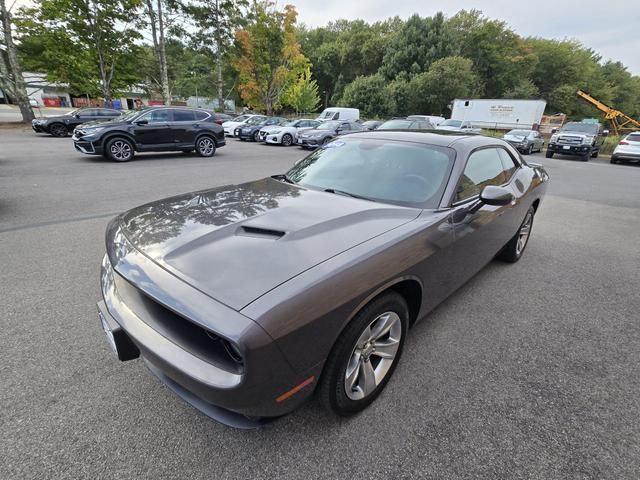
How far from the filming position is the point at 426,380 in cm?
217

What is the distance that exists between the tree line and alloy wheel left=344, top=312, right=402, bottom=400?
25.5 metres

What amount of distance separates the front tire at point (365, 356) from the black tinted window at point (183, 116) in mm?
11643

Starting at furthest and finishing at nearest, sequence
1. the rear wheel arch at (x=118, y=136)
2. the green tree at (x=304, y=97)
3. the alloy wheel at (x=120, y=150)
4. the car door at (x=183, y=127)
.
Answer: the green tree at (x=304, y=97) < the car door at (x=183, y=127) < the alloy wheel at (x=120, y=150) < the rear wheel arch at (x=118, y=136)

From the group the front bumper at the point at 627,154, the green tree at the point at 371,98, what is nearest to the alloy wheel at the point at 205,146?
the front bumper at the point at 627,154

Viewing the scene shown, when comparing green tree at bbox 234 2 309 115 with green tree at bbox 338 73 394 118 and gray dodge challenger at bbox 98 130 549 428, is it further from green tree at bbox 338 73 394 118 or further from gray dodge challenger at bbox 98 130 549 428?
gray dodge challenger at bbox 98 130 549 428

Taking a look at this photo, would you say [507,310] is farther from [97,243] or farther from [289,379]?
[97,243]

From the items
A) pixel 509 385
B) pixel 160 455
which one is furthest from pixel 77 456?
pixel 509 385

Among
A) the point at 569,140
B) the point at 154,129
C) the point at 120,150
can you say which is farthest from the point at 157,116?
the point at 569,140

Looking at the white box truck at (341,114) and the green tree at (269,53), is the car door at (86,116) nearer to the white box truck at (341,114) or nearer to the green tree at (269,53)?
the white box truck at (341,114)

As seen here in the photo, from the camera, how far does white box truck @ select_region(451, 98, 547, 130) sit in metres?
27.6

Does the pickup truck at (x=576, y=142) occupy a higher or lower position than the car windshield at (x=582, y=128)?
lower

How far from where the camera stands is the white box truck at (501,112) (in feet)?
90.7

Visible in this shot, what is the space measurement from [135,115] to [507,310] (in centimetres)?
1155

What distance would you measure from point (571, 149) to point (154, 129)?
19.5 m
